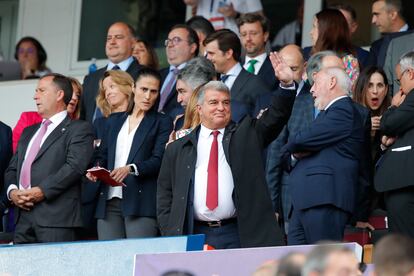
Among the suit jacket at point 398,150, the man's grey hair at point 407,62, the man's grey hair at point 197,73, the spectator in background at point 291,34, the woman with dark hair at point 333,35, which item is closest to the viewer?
the suit jacket at point 398,150

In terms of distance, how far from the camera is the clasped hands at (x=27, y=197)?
8.98m

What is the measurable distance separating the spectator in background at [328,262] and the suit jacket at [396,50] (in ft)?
17.7

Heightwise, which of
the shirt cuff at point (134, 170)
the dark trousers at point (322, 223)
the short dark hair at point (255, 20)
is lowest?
the dark trousers at point (322, 223)

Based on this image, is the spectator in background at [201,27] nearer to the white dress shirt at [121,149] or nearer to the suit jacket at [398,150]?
the white dress shirt at [121,149]

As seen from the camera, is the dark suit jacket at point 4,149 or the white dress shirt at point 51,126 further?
the dark suit jacket at point 4,149

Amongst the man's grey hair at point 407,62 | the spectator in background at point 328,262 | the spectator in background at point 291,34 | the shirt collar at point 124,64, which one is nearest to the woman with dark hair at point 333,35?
the man's grey hair at point 407,62

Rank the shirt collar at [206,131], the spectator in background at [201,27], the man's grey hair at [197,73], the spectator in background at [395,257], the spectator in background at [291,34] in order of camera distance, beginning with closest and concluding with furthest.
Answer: the spectator in background at [395,257] < the shirt collar at [206,131] < the man's grey hair at [197,73] < the spectator in background at [201,27] < the spectator in background at [291,34]

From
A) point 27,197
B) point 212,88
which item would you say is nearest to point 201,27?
point 27,197

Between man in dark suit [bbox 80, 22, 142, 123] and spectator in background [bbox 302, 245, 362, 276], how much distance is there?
6311mm

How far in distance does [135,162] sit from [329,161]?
185cm

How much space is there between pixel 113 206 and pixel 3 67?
196 inches

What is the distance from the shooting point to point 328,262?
15.3 feet

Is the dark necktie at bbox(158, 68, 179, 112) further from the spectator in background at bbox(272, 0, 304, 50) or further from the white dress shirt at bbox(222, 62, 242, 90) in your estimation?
the spectator in background at bbox(272, 0, 304, 50)

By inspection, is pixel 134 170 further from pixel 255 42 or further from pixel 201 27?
pixel 201 27
